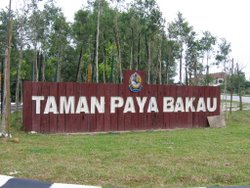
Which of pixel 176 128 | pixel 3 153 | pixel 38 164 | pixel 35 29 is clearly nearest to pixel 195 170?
pixel 38 164

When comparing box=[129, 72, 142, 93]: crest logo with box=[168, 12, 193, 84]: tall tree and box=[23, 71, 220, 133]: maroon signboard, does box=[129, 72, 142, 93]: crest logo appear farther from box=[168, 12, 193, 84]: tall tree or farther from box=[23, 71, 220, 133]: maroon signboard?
box=[168, 12, 193, 84]: tall tree

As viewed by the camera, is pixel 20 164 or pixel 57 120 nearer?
pixel 20 164

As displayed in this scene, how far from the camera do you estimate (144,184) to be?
6.13 m

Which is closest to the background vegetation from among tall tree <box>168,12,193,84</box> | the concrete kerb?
tall tree <box>168,12,193,84</box>

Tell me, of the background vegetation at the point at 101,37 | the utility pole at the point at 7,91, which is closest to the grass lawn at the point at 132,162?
the utility pole at the point at 7,91

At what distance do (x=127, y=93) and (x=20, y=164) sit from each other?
7.83 metres

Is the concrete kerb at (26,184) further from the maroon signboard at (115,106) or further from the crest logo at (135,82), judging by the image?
the crest logo at (135,82)

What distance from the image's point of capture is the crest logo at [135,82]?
15.0 meters

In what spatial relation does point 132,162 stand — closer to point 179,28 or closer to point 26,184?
point 26,184

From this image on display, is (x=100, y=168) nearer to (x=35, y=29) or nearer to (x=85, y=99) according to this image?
(x=85, y=99)

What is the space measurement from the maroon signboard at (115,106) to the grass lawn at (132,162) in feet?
7.70

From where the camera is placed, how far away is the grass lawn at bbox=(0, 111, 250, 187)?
6.41m

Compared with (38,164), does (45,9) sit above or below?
above

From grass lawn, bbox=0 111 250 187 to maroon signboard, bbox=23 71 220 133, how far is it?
2.35 m
